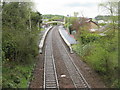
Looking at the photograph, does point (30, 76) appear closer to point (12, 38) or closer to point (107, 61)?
point (12, 38)

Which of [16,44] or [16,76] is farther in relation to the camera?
[16,44]

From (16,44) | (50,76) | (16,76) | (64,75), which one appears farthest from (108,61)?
(16,44)

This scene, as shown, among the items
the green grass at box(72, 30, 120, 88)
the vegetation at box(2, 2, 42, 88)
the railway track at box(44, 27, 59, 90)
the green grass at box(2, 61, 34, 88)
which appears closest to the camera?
the green grass at box(2, 61, 34, 88)

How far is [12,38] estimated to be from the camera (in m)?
15.8

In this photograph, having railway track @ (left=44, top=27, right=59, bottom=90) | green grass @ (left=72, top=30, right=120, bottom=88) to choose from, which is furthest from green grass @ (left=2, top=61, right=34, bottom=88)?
green grass @ (left=72, top=30, right=120, bottom=88)

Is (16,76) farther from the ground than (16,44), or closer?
closer

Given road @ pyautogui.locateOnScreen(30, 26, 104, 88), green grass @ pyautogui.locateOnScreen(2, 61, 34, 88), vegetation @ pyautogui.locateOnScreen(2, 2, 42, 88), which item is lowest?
road @ pyautogui.locateOnScreen(30, 26, 104, 88)

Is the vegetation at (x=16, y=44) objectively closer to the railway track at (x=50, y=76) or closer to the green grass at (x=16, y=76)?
the green grass at (x=16, y=76)

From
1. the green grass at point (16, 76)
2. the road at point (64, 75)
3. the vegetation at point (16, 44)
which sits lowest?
the road at point (64, 75)

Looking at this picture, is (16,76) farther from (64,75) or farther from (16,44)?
(16,44)

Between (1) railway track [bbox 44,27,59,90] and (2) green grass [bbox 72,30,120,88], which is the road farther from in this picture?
(2) green grass [bbox 72,30,120,88]

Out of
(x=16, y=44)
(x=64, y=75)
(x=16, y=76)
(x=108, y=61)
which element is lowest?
(x=64, y=75)

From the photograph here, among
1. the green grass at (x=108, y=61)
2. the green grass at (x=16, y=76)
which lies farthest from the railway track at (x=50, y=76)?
the green grass at (x=108, y=61)

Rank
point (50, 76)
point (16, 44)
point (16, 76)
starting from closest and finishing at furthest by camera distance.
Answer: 1. point (16, 76)
2. point (50, 76)
3. point (16, 44)
